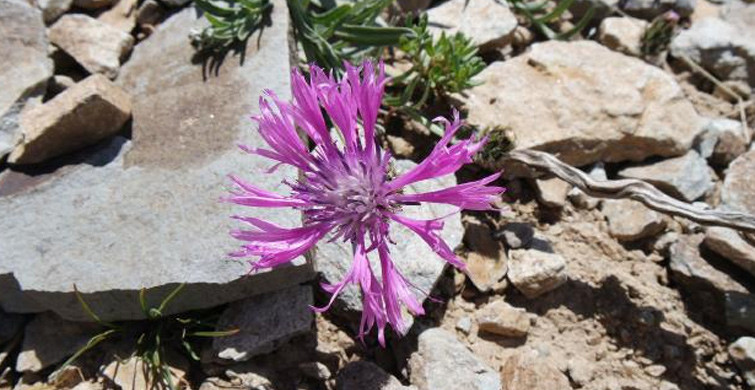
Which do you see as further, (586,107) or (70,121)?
(586,107)

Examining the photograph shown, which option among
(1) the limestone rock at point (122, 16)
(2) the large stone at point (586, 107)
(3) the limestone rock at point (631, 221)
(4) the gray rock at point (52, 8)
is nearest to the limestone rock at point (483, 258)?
(2) the large stone at point (586, 107)

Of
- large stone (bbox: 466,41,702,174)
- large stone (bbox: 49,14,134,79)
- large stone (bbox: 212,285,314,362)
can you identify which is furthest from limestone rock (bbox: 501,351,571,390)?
large stone (bbox: 49,14,134,79)

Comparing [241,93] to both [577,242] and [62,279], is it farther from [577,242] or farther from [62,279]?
[577,242]

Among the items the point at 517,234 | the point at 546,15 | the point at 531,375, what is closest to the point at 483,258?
the point at 517,234

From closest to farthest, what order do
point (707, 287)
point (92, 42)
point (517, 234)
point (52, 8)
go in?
point (707, 287), point (517, 234), point (92, 42), point (52, 8)

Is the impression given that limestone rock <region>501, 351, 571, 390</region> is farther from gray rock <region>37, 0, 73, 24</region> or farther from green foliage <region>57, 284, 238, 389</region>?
gray rock <region>37, 0, 73, 24</region>

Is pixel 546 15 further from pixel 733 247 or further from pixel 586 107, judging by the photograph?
pixel 733 247

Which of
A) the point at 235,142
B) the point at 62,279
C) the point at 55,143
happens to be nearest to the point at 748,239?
the point at 235,142
